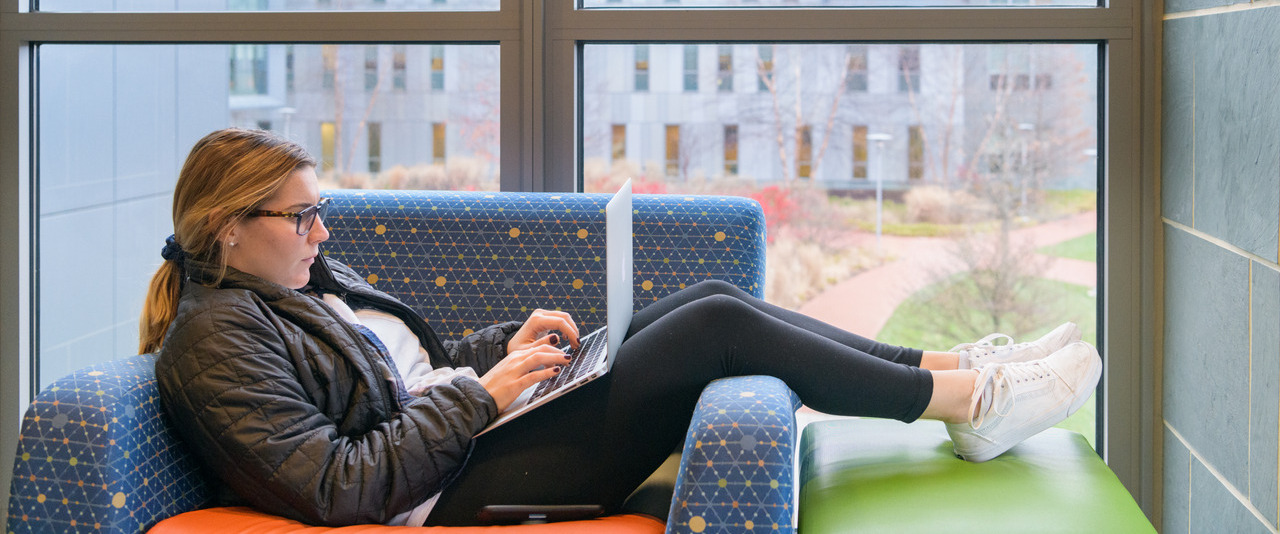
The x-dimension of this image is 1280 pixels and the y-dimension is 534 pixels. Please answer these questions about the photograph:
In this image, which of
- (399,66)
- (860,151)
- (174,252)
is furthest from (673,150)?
(174,252)

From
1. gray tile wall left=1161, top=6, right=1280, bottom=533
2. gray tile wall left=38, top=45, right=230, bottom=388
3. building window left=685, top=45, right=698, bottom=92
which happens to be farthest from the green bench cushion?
gray tile wall left=38, top=45, right=230, bottom=388

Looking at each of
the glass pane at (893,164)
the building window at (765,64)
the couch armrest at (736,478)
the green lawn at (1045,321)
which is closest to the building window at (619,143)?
the glass pane at (893,164)

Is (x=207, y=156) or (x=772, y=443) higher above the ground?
(x=207, y=156)

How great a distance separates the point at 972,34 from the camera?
2.40 metres

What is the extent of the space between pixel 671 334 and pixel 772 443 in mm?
311

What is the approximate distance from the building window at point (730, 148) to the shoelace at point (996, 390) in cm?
94

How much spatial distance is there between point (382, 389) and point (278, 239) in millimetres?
282

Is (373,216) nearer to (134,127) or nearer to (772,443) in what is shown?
(134,127)

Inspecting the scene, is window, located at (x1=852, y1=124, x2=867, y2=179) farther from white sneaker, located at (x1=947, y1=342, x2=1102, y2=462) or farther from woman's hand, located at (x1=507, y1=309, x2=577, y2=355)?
woman's hand, located at (x1=507, y1=309, x2=577, y2=355)

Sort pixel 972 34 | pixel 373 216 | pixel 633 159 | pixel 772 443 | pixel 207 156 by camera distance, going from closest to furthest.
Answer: pixel 772 443, pixel 207 156, pixel 373 216, pixel 972 34, pixel 633 159

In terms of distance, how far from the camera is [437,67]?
2.57 metres

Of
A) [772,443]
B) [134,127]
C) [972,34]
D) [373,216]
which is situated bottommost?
[772,443]

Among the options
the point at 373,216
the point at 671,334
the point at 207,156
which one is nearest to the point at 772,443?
the point at 671,334

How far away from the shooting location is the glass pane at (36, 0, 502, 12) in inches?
99.2
